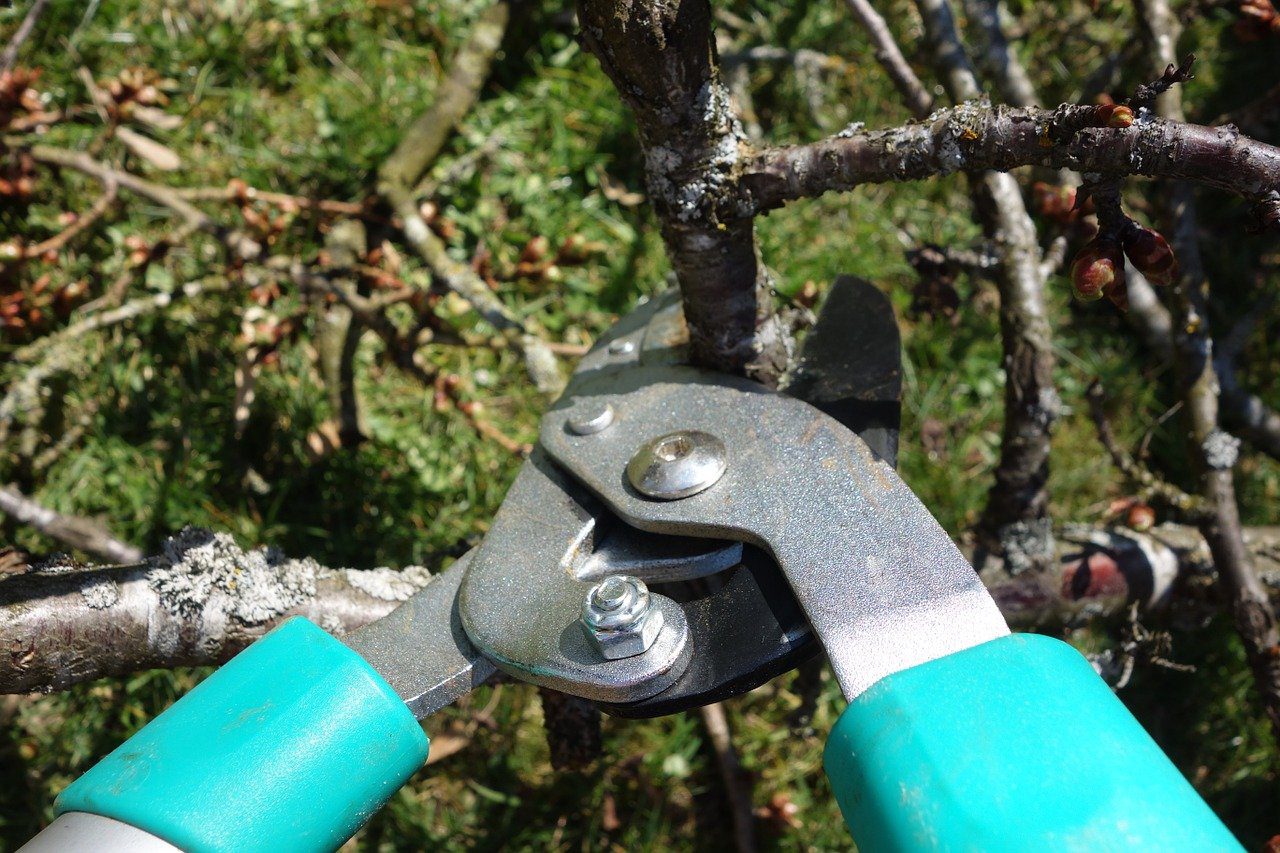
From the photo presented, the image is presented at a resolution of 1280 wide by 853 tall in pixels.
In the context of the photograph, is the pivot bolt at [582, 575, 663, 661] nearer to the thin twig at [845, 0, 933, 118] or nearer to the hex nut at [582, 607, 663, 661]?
the hex nut at [582, 607, 663, 661]

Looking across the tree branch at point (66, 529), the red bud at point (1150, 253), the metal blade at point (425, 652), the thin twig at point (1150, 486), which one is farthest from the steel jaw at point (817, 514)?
the tree branch at point (66, 529)

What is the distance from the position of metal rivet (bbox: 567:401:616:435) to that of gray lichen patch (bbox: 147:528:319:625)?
1.61 ft

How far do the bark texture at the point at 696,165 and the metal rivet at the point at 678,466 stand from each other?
0.25 m

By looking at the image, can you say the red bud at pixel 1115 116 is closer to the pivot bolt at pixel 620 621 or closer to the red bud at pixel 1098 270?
the red bud at pixel 1098 270

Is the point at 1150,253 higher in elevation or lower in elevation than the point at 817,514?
higher

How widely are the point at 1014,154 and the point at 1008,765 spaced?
72cm

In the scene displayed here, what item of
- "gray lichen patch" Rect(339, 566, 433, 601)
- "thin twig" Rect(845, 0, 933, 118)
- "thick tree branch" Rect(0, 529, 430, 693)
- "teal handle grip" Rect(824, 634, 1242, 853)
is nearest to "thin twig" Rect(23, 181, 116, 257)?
"thick tree branch" Rect(0, 529, 430, 693)

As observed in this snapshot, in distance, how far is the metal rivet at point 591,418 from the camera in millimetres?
1599

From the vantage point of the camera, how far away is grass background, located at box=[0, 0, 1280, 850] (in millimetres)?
2566

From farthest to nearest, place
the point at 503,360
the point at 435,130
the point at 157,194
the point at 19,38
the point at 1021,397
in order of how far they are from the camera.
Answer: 1. the point at 435,130
2. the point at 503,360
3. the point at 157,194
4. the point at 19,38
5. the point at 1021,397

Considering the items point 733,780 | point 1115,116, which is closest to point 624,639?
point 1115,116

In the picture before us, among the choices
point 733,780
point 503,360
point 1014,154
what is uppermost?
point 1014,154

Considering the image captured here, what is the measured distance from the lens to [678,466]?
144 cm

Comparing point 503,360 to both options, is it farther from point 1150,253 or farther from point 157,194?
point 1150,253
